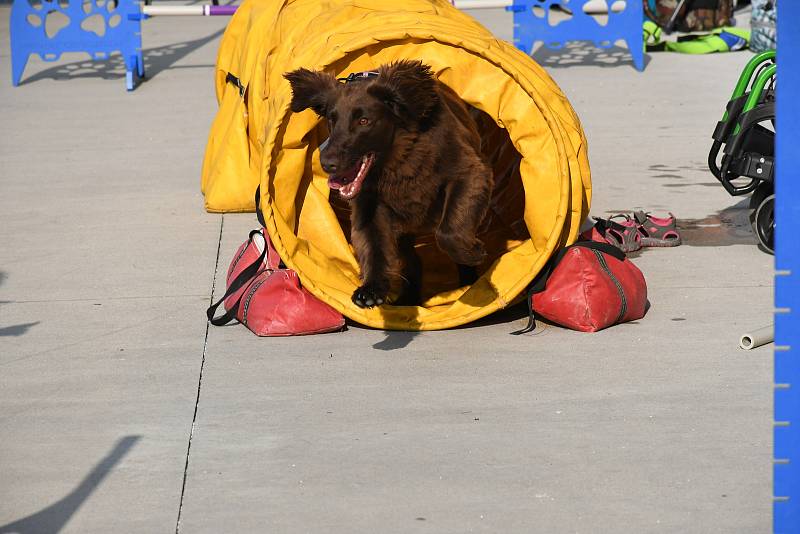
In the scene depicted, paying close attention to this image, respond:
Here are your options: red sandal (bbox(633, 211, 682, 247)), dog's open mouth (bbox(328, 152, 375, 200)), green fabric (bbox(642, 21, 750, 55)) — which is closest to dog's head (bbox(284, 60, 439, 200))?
dog's open mouth (bbox(328, 152, 375, 200))

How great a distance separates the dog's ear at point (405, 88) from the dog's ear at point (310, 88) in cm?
20

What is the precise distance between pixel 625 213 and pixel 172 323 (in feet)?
10.4

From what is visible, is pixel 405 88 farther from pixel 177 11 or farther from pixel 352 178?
pixel 177 11

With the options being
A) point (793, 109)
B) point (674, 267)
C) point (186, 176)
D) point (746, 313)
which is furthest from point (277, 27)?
point (793, 109)

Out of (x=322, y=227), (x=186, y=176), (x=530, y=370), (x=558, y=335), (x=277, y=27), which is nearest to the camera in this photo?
(x=530, y=370)

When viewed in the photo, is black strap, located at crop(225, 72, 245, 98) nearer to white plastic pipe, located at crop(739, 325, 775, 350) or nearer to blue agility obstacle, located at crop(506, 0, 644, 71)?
white plastic pipe, located at crop(739, 325, 775, 350)

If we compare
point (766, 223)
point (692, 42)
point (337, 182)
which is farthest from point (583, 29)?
point (337, 182)

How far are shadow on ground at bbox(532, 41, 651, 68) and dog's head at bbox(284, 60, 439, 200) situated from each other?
8.62 metres

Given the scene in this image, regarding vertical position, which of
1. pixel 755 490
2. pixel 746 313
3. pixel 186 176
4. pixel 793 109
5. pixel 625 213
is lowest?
pixel 186 176

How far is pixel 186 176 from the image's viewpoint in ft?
30.0

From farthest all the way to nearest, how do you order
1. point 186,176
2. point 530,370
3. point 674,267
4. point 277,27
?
point 186,176, point 277,27, point 674,267, point 530,370

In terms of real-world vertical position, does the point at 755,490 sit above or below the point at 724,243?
above

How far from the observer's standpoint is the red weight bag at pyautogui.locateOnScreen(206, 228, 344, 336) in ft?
18.6

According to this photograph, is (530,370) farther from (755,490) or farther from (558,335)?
(755,490)
